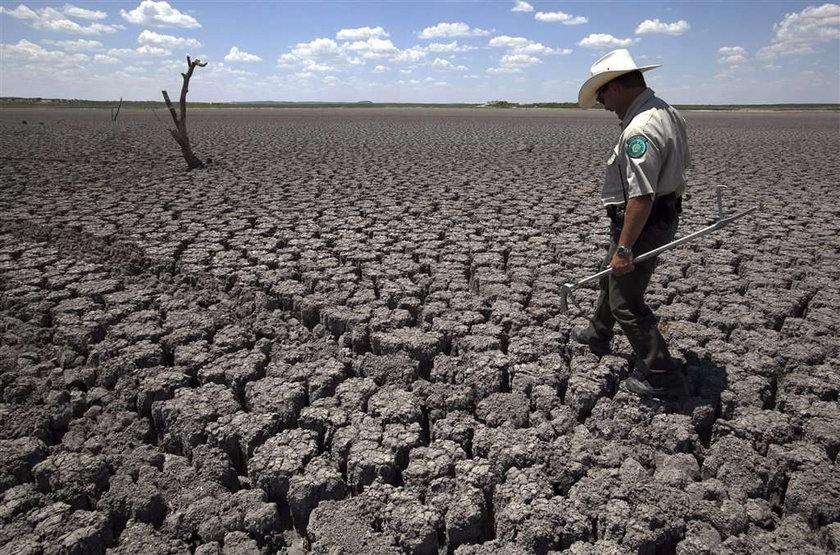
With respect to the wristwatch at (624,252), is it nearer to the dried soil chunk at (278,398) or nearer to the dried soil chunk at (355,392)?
the dried soil chunk at (355,392)

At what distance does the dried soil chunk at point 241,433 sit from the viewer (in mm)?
2479

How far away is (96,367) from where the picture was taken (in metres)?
3.14

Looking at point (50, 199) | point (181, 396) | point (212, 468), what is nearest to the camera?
point (212, 468)

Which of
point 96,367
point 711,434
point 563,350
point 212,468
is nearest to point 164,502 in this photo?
point 212,468

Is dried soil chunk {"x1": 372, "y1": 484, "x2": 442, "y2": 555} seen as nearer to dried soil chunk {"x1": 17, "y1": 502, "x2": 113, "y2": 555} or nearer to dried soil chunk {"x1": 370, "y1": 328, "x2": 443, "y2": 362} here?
dried soil chunk {"x1": 17, "y1": 502, "x2": 113, "y2": 555}

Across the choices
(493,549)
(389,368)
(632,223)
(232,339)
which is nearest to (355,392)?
(389,368)

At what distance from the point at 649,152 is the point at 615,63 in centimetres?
46

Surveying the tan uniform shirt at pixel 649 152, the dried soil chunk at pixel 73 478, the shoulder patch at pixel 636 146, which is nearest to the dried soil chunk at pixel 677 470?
the tan uniform shirt at pixel 649 152

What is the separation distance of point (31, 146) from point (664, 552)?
17.0 metres

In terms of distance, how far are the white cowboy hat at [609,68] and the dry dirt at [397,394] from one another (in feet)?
4.88

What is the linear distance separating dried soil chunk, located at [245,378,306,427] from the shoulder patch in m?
1.99

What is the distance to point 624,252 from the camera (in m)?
2.45

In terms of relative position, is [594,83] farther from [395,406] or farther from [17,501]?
[17,501]

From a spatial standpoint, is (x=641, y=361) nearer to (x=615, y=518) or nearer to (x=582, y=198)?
(x=615, y=518)
